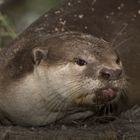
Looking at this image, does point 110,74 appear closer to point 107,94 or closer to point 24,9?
point 107,94

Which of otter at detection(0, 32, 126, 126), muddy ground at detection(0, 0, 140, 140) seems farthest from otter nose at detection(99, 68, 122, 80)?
muddy ground at detection(0, 0, 140, 140)

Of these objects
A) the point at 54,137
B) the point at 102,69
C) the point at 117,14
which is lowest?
the point at 54,137

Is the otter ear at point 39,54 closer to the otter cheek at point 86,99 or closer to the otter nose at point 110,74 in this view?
the otter cheek at point 86,99

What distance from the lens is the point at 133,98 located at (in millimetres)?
6039

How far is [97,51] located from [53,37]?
1.34ft

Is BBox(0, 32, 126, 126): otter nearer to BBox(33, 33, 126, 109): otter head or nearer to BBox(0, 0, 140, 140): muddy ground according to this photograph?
BBox(33, 33, 126, 109): otter head

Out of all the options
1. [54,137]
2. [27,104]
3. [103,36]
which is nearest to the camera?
[54,137]

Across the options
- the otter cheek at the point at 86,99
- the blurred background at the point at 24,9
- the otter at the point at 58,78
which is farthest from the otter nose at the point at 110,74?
the blurred background at the point at 24,9

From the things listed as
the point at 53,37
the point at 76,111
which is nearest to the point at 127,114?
the point at 76,111

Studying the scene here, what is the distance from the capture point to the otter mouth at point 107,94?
16.8ft

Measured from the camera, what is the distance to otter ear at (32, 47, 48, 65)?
5.38 m

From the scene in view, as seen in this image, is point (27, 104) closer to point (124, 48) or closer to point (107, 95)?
point (107, 95)

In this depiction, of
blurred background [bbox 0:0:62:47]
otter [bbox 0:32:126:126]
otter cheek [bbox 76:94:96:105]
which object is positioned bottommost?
otter cheek [bbox 76:94:96:105]

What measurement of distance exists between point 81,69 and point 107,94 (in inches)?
10.0
